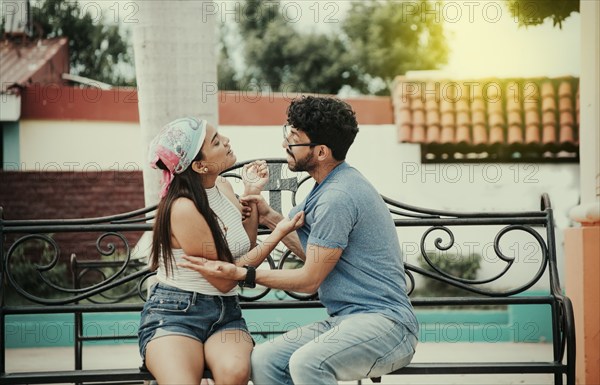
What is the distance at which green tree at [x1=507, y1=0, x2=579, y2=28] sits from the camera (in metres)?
7.64

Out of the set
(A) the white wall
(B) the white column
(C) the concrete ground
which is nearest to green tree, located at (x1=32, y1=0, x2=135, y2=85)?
(A) the white wall

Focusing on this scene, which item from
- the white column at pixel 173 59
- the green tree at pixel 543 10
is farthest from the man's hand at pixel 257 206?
the green tree at pixel 543 10

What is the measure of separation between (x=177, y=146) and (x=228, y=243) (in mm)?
487

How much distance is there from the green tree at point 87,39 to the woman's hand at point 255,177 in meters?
22.8

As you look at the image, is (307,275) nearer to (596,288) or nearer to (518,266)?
(596,288)

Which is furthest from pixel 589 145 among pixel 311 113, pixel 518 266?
pixel 518 266

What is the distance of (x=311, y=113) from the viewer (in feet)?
11.2

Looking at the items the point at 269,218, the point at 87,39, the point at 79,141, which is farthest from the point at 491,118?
the point at 87,39

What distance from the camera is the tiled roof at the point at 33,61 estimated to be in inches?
583

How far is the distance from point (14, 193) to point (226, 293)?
9.14m

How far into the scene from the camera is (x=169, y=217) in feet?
11.5

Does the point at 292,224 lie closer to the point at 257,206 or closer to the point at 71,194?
the point at 257,206

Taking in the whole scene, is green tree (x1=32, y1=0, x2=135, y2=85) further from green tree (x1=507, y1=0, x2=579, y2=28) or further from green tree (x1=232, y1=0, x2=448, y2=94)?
green tree (x1=507, y1=0, x2=579, y2=28)

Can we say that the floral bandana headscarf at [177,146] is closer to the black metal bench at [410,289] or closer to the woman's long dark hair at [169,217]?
the woman's long dark hair at [169,217]
